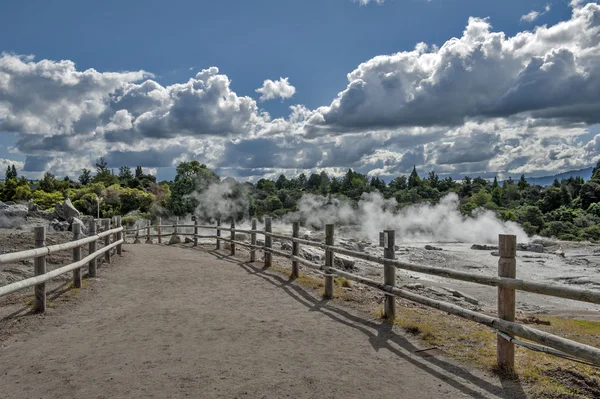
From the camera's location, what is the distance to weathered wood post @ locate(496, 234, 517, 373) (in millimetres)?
5559

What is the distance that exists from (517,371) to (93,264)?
10391mm

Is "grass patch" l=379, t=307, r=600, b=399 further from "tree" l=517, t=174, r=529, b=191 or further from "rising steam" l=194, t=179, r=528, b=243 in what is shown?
"tree" l=517, t=174, r=529, b=191

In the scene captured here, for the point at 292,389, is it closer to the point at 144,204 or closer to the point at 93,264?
the point at 93,264

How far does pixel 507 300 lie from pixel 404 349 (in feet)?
5.21

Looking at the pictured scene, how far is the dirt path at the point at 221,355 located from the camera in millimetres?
5000

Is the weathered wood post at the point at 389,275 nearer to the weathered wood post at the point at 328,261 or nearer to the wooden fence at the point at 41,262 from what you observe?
the weathered wood post at the point at 328,261

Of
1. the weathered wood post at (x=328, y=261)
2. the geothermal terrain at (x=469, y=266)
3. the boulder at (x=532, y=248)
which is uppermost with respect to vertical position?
the weathered wood post at (x=328, y=261)

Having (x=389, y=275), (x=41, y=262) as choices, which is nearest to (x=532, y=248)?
(x=389, y=275)

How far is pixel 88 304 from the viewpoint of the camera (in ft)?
31.3

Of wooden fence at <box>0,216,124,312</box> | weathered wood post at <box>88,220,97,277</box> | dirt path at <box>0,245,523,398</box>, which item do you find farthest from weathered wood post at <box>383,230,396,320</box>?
weathered wood post at <box>88,220,97,277</box>

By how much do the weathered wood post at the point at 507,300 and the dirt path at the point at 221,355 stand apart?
324 mm

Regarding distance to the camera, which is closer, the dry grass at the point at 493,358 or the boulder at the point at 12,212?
the dry grass at the point at 493,358

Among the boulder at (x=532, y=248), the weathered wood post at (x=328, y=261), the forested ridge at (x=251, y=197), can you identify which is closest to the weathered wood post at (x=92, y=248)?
the weathered wood post at (x=328, y=261)

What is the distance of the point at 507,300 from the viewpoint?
18.4ft
